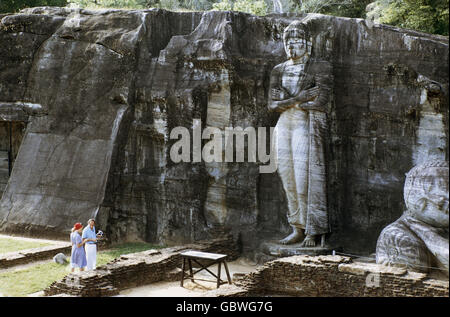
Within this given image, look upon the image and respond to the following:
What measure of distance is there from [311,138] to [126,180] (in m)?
4.43

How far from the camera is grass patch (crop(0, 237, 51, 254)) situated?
11.3 meters

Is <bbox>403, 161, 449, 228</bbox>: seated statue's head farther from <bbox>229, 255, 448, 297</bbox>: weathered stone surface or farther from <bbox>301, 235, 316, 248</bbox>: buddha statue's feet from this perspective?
<bbox>301, 235, 316, 248</bbox>: buddha statue's feet

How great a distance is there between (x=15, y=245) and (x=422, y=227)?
7.97 m

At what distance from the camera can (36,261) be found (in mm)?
10742

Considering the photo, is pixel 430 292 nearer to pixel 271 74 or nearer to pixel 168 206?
pixel 271 74

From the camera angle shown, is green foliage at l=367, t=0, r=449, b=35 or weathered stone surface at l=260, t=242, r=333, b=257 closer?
weathered stone surface at l=260, t=242, r=333, b=257

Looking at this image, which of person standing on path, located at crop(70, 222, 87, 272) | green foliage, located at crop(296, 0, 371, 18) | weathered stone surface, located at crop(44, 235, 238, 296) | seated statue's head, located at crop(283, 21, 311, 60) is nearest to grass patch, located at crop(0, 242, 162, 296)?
person standing on path, located at crop(70, 222, 87, 272)

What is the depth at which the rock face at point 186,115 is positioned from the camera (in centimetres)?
1067

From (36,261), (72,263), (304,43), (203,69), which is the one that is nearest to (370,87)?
(304,43)

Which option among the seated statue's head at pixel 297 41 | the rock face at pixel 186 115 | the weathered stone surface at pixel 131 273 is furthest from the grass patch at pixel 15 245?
the seated statue's head at pixel 297 41

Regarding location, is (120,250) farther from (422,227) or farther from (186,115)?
(422,227)

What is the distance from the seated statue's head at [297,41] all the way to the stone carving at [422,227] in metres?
3.59

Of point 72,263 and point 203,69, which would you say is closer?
point 72,263

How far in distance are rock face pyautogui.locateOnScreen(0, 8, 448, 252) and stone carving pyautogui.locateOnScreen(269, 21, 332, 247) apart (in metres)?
0.47
